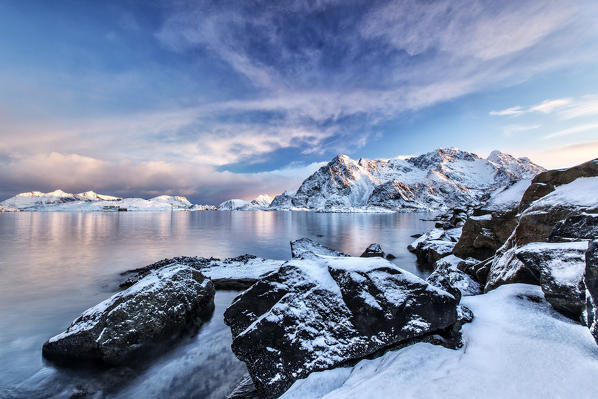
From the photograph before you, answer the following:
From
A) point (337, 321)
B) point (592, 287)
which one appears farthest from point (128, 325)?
point (592, 287)

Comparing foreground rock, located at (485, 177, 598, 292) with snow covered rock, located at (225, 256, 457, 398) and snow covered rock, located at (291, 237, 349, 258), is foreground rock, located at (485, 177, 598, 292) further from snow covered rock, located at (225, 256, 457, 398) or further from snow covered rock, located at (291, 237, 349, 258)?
snow covered rock, located at (291, 237, 349, 258)

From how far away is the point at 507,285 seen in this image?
5672mm

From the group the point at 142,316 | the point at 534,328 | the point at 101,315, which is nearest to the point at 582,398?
the point at 534,328

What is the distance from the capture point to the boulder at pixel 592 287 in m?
3.36

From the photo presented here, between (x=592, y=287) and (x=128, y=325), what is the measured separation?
10.1m

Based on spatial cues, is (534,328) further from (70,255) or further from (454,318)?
(70,255)

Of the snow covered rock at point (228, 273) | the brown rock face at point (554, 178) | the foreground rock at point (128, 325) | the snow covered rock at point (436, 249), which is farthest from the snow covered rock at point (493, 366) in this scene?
the snow covered rock at point (436, 249)

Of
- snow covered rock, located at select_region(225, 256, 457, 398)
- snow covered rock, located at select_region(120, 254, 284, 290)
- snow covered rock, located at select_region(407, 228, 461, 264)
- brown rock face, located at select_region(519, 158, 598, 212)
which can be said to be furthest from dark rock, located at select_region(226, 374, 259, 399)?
snow covered rock, located at select_region(407, 228, 461, 264)

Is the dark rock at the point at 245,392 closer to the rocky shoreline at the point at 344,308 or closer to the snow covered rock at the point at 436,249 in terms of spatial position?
the rocky shoreline at the point at 344,308

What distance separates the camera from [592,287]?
3.46 metres

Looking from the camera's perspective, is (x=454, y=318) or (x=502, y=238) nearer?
(x=454, y=318)

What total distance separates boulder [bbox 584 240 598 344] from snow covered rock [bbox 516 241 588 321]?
1.46ft

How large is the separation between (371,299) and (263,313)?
241cm

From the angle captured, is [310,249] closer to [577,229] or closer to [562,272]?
[577,229]
